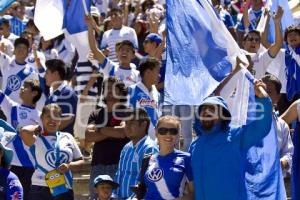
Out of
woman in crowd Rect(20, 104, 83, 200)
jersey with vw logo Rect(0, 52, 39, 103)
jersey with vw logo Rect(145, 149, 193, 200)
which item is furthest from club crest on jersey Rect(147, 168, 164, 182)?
jersey with vw logo Rect(0, 52, 39, 103)

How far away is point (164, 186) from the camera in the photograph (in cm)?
840

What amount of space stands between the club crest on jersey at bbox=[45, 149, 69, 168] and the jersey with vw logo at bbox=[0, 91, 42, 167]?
320 millimetres

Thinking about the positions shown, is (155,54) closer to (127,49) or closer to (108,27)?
(127,49)

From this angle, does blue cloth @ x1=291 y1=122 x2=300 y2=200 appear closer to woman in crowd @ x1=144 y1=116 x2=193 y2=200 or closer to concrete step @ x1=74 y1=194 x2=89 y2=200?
woman in crowd @ x1=144 y1=116 x2=193 y2=200

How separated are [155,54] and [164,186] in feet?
16.1

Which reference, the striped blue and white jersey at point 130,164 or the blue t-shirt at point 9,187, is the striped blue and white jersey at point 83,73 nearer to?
the striped blue and white jersey at point 130,164

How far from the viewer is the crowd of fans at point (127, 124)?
8.34 metres

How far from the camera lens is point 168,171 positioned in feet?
27.6

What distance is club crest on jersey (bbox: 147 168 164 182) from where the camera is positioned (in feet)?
27.6

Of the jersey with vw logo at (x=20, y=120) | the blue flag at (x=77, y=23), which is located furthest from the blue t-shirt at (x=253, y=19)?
the jersey with vw logo at (x=20, y=120)

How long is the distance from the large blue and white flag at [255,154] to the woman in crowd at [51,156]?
6.59ft

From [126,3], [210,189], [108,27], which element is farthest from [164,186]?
[126,3]

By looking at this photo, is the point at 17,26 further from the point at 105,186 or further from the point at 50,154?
the point at 105,186

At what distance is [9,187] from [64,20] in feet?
11.8
